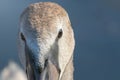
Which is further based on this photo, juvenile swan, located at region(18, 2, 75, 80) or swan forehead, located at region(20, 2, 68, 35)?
swan forehead, located at region(20, 2, 68, 35)

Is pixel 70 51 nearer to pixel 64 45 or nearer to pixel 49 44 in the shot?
pixel 64 45

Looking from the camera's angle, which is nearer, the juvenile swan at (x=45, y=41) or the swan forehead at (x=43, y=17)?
the juvenile swan at (x=45, y=41)

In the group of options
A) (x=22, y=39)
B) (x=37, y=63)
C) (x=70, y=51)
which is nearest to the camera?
(x=37, y=63)

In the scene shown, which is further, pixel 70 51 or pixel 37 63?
pixel 70 51

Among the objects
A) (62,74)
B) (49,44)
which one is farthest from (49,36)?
(62,74)

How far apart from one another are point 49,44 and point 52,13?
21.4 inches

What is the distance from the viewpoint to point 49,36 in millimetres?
7004

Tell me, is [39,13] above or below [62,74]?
above

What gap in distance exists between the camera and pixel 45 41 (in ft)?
22.7

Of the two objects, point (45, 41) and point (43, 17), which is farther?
point (43, 17)

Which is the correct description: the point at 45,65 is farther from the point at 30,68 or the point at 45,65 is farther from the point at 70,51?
the point at 70,51

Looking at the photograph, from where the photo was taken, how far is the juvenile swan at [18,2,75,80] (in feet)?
22.5

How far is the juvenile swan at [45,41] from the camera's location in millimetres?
6871

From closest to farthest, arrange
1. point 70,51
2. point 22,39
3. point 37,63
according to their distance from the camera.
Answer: point 37,63, point 22,39, point 70,51
